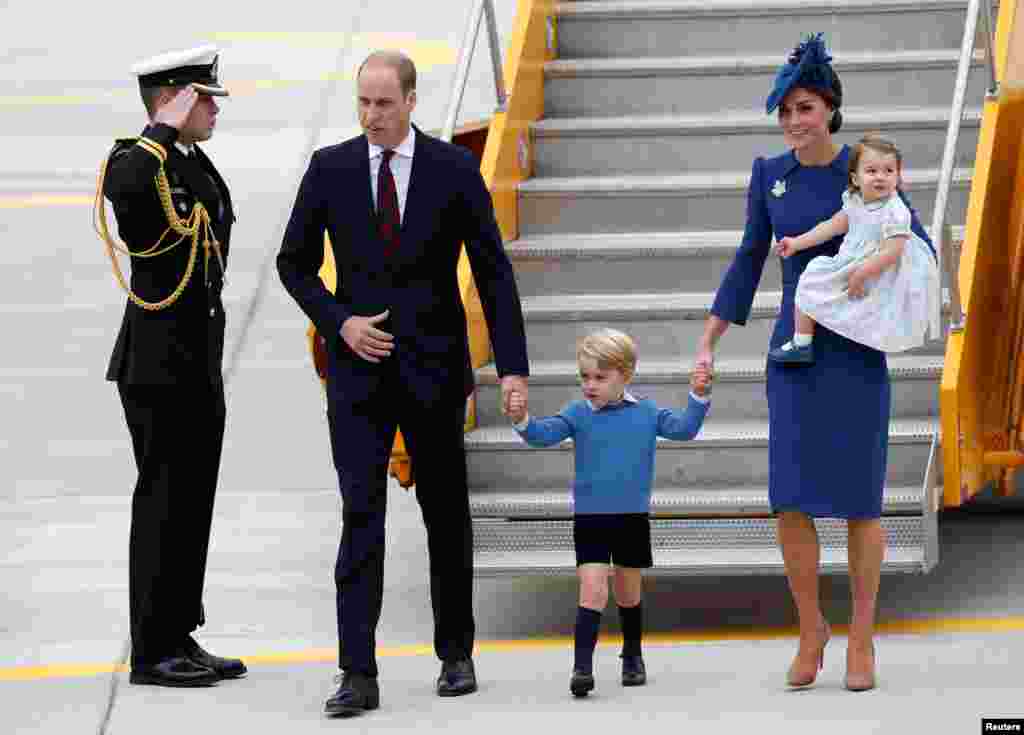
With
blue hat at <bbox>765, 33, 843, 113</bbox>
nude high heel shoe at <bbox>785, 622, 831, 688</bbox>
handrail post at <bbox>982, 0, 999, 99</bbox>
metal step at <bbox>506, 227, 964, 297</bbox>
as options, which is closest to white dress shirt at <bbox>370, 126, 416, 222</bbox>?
blue hat at <bbox>765, 33, 843, 113</bbox>

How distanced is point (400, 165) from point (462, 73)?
5.73 feet

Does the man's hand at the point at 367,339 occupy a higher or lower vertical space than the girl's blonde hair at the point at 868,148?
lower

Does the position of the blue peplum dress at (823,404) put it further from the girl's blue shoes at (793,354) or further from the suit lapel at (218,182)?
the suit lapel at (218,182)

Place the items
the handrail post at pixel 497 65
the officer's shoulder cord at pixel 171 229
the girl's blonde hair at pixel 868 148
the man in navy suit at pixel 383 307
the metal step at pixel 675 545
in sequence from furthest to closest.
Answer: the handrail post at pixel 497 65
the metal step at pixel 675 545
the officer's shoulder cord at pixel 171 229
the man in navy suit at pixel 383 307
the girl's blonde hair at pixel 868 148

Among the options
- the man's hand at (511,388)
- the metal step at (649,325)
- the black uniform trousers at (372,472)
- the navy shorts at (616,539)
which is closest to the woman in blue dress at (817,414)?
the navy shorts at (616,539)

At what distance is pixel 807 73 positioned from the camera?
20.2ft

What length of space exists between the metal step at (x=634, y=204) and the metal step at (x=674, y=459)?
1.27 m

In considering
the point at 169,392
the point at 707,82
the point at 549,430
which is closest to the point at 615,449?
the point at 549,430

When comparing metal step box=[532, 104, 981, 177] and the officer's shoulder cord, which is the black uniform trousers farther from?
metal step box=[532, 104, 981, 177]

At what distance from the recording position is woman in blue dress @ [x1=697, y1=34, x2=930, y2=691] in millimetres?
6191

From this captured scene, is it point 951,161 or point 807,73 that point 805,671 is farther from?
point 951,161

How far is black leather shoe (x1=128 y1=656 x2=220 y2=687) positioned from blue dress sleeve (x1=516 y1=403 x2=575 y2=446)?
1.21m

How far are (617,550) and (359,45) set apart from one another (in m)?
13.0

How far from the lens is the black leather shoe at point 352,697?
6.14 metres
